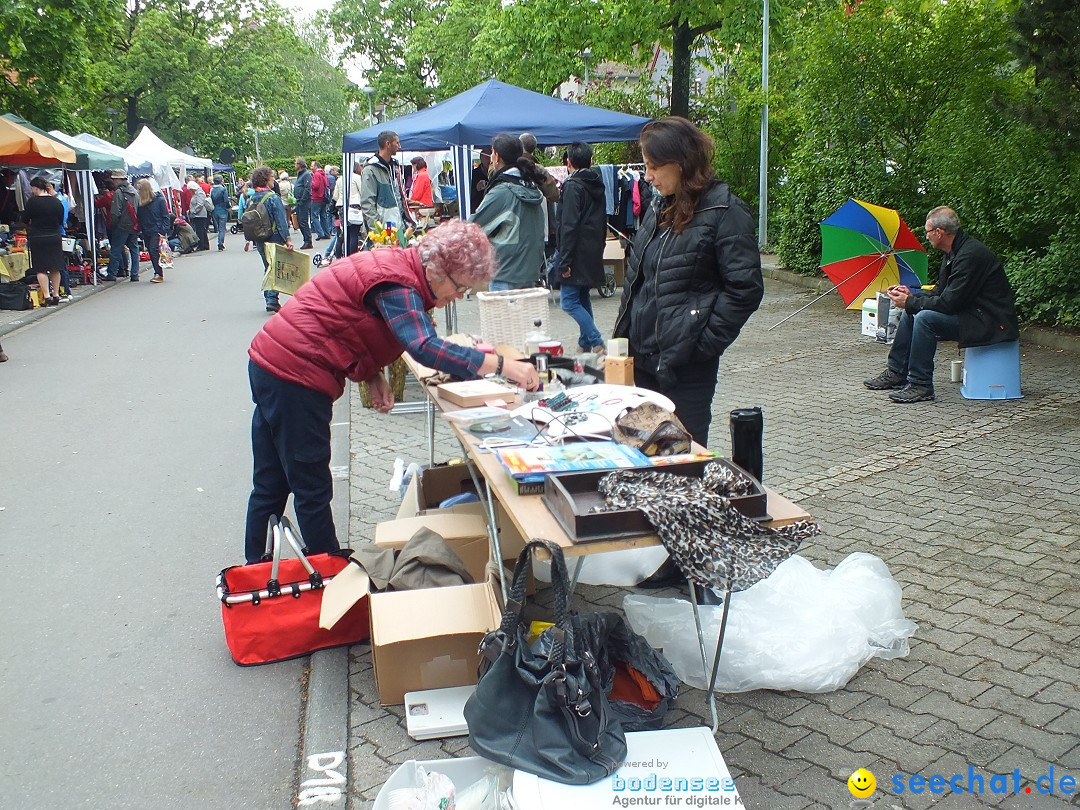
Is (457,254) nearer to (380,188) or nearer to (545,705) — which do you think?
(545,705)

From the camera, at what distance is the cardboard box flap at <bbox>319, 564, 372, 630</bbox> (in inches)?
151

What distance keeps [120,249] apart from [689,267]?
17669mm

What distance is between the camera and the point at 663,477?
10.2 feet

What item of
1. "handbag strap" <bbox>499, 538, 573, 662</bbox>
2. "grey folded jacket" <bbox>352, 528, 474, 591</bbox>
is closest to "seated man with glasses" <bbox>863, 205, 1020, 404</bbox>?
"grey folded jacket" <bbox>352, 528, 474, 591</bbox>

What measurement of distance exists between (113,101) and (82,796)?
146 ft

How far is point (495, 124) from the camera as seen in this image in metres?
11.1

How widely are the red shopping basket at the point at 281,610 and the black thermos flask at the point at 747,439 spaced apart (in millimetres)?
1565

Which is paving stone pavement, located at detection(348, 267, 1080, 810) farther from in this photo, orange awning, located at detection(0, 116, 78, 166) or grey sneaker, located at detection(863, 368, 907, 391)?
orange awning, located at detection(0, 116, 78, 166)

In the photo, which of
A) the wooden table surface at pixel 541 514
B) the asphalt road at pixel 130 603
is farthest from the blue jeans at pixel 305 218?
the wooden table surface at pixel 541 514

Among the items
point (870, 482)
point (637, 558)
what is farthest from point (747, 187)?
point (637, 558)

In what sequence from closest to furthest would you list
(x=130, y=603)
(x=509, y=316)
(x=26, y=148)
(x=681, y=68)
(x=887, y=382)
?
(x=130, y=603)
(x=509, y=316)
(x=887, y=382)
(x=26, y=148)
(x=681, y=68)

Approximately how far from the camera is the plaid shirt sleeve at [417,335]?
3.77 meters

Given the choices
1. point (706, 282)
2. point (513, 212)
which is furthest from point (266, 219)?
point (706, 282)

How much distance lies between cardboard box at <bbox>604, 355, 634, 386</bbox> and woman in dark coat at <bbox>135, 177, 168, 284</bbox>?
16.4m
